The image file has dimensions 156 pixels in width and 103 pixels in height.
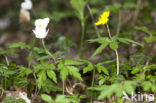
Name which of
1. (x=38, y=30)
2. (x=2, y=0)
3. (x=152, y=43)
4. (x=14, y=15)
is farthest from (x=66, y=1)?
(x=38, y=30)

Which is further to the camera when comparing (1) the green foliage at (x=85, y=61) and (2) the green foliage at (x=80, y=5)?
(2) the green foliage at (x=80, y=5)

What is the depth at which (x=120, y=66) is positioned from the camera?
198cm

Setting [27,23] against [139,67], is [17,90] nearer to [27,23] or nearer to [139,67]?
[27,23]

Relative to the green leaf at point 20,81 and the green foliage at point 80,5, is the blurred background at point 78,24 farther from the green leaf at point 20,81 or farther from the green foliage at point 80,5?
the green leaf at point 20,81

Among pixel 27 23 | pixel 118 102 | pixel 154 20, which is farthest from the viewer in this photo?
pixel 154 20

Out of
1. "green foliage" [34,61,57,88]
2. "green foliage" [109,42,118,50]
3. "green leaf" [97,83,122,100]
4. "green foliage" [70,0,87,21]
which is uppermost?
"green foliage" [70,0,87,21]

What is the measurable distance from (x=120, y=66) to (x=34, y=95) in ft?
3.24

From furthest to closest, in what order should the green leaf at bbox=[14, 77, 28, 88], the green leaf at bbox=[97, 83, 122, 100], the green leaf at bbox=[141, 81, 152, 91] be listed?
1. the green leaf at bbox=[14, 77, 28, 88]
2. the green leaf at bbox=[141, 81, 152, 91]
3. the green leaf at bbox=[97, 83, 122, 100]

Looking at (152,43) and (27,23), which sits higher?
(27,23)

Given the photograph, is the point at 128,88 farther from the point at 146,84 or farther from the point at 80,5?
the point at 80,5

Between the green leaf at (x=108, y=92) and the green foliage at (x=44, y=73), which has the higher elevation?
the green foliage at (x=44, y=73)

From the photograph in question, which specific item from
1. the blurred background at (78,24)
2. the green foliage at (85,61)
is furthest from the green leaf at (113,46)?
the blurred background at (78,24)

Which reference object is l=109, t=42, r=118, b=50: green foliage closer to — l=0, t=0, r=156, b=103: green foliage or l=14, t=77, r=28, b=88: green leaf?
l=0, t=0, r=156, b=103: green foliage

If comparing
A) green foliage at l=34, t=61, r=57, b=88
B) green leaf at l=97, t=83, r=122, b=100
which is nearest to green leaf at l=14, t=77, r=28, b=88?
green foliage at l=34, t=61, r=57, b=88
